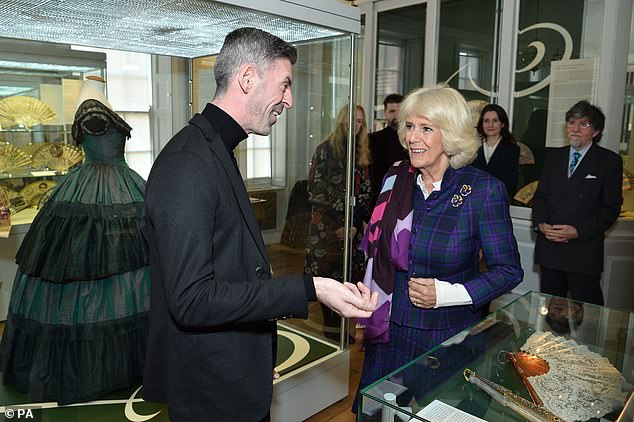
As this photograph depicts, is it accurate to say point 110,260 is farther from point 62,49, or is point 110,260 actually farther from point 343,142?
point 343,142

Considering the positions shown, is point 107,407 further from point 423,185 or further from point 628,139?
point 628,139

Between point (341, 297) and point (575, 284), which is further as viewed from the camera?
point (575, 284)

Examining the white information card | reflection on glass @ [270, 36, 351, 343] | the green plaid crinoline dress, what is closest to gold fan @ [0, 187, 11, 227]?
the green plaid crinoline dress

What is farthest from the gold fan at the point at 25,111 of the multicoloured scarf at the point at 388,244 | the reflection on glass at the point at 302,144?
the multicoloured scarf at the point at 388,244

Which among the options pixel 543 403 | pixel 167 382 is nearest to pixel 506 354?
pixel 543 403

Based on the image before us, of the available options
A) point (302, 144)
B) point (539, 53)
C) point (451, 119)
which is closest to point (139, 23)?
point (302, 144)

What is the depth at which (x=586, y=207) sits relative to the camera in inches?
130

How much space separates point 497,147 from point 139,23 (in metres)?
3.12

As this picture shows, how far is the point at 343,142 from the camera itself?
2766mm

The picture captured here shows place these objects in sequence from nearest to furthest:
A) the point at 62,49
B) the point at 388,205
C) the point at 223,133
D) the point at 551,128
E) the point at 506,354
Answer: the point at 223,133, the point at 506,354, the point at 388,205, the point at 62,49, the point at 551,128

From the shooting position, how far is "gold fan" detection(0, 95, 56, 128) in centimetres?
209

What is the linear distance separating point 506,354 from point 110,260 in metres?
1.80

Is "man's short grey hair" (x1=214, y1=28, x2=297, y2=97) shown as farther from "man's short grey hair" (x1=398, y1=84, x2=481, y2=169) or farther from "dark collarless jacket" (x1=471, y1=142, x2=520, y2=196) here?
"dark collarless jacket" (x1=471, y1=142, x2=520, y2=196)

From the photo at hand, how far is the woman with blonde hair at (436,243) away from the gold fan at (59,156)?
1534mm
